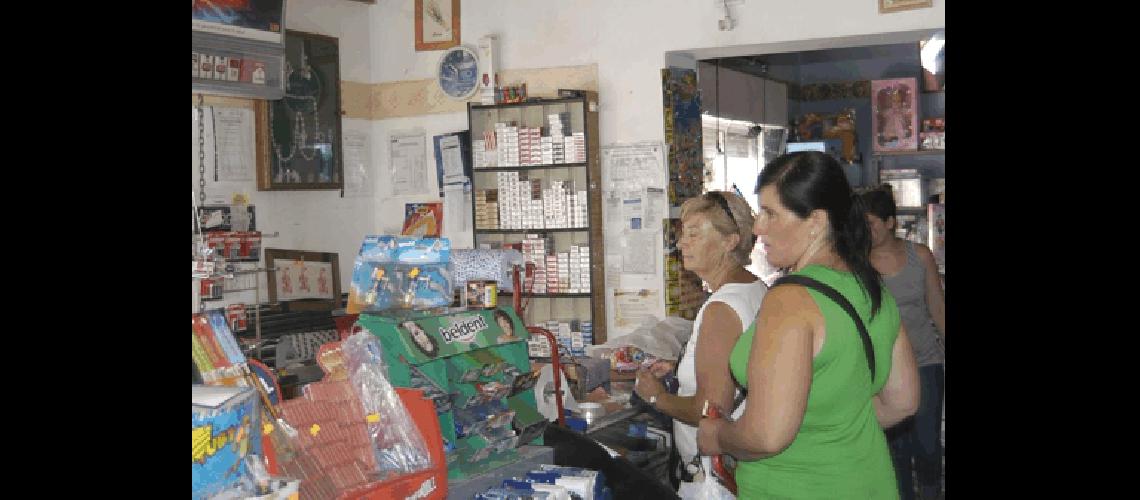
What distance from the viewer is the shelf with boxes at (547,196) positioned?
7438mm

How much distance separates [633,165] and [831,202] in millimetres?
5055

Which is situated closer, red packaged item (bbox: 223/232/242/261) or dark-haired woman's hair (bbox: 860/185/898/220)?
dark-haired woman's hair (bbox: 860/185/898/220)

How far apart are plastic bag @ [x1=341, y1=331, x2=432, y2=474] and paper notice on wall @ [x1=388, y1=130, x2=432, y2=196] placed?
5.57 meters

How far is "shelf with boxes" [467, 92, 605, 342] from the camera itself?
24.4 ft

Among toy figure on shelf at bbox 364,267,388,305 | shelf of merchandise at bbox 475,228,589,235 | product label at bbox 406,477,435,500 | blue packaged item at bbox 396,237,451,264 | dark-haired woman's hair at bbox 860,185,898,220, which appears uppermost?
dark-haired woman's hair at bbox 860,185,898,220

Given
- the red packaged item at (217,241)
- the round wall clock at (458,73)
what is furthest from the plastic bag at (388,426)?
the round wall clock at (458,73)

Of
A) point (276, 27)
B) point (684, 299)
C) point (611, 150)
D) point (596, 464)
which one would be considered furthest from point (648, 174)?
point (596, 464)

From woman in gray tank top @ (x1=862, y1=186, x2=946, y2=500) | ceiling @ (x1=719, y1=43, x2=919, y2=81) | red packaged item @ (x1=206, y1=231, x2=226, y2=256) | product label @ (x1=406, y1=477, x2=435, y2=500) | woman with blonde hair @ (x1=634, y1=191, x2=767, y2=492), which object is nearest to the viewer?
product label @ (x1=406, y1=477, x2=435, y2=500)

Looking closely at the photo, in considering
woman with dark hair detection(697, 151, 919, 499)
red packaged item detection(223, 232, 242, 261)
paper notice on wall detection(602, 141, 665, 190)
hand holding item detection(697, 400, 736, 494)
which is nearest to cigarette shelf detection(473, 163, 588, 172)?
paper notice on wall detection(602, 141, 665, 190)

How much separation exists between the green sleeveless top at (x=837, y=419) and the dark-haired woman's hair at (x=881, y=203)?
2.74 metres

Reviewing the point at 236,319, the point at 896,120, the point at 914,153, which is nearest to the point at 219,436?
the point at 236,319

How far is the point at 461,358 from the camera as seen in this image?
10.6ft

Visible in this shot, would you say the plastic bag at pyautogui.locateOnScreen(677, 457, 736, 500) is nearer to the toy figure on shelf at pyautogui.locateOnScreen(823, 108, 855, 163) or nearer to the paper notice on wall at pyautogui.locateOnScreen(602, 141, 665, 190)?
the paper notice on wall at pyautogui.locateOnScreen(602, 141, 665, 190)

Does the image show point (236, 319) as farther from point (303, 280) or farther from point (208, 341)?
point (208, 341)
